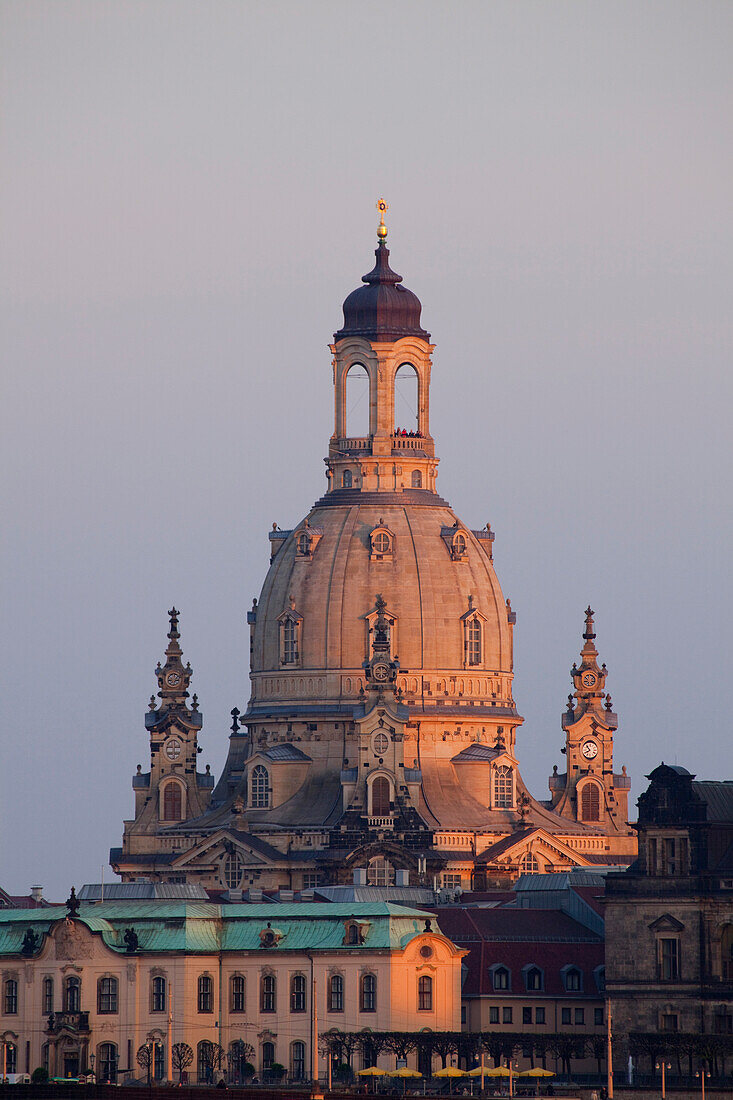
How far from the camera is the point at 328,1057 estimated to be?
654ft

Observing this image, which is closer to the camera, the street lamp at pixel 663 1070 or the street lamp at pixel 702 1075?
the street lamp at pixel 702 1075

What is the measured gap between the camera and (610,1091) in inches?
7288

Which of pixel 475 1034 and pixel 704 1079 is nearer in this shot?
pixel 704 1079

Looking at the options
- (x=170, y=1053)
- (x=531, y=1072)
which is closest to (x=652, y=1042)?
(x=531, y=1072)

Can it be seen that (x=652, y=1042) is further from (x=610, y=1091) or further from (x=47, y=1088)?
(x=47, y=1088)

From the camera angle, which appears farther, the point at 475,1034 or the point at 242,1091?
the point at 475,1034

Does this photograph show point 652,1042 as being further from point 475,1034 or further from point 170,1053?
point 170,1053

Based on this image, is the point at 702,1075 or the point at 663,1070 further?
the point at 663,1070

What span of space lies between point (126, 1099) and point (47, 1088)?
5.72 m

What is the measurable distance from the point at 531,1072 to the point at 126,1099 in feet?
67.7

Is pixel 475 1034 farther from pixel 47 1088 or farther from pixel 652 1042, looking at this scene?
pixel 47 1088

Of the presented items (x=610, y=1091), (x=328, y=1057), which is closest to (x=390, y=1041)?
(x=328, y=1057)

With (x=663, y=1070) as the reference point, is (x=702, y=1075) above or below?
below

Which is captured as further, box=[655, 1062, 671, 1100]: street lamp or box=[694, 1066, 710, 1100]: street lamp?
box=[655, 1062, 671, 1100]: street lamp
